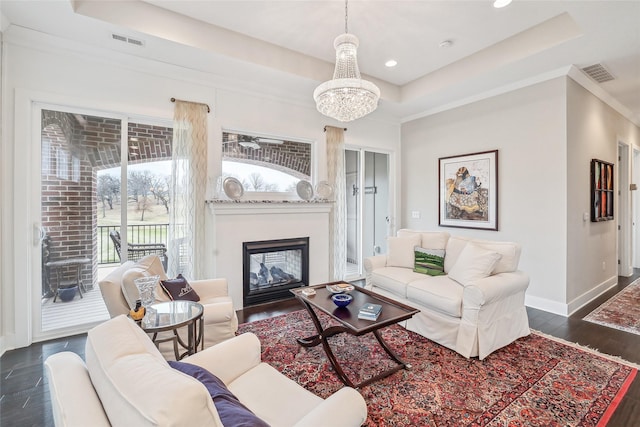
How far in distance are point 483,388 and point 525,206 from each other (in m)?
2.71

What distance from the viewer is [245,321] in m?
3.40

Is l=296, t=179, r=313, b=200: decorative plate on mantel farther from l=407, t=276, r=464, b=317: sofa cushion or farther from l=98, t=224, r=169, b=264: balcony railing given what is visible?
l=407, t=276, r=464, b=317: sofa cushion

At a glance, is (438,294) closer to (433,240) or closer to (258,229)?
(433,240)

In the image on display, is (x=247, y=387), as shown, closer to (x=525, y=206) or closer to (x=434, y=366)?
(x=434, y=366)

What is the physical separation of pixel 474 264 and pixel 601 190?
9.55 ft

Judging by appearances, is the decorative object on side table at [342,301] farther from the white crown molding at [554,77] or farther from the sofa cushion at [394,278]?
the white crown molding at [554,77]

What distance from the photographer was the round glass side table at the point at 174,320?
1864 mm

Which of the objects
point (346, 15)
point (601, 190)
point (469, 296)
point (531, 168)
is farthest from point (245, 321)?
point (601, 190)

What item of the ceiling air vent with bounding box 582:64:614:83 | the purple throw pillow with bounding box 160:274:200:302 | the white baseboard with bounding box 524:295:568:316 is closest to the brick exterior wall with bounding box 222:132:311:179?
the purple throw pillow with bounding box 160:274:200:302

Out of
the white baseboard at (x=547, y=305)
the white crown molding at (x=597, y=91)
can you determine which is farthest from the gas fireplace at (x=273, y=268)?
the white crown molding at (x=597, y=91)

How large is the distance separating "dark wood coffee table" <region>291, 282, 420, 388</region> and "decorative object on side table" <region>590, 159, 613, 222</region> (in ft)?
11.6

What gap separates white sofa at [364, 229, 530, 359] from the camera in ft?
8.34

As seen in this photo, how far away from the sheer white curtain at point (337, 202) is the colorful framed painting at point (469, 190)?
5.63 feet

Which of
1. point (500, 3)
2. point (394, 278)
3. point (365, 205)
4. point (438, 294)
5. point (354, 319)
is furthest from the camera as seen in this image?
point (365, 205)
